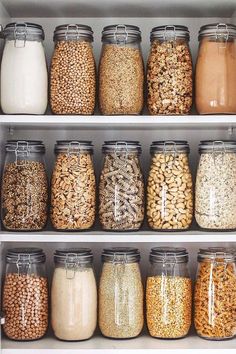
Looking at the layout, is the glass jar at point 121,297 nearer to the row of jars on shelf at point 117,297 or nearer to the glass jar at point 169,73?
the row of jars on shelf at point 117,297

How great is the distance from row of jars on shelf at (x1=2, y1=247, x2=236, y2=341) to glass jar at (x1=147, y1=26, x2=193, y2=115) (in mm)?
369

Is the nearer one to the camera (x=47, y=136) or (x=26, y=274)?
(x=26, y=274)

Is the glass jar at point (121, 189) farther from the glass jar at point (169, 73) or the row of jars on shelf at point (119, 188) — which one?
the glass jar at point (169, 73)

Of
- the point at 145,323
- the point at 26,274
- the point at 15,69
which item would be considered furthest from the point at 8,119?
the point at 145,323

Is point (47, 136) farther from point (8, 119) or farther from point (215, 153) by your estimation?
point (215, 153)

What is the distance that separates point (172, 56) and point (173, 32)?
6 cm

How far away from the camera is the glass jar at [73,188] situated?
69.7 inches

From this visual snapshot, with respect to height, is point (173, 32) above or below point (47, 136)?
above

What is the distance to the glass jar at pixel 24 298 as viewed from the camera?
5.76ft

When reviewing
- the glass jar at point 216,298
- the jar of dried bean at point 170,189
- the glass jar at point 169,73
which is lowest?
the glass jar at point 216,298

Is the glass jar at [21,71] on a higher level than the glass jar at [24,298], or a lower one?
higher

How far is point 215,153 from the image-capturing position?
70.6 inches

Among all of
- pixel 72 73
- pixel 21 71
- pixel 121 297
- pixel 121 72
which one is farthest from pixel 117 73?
pixel 121 297

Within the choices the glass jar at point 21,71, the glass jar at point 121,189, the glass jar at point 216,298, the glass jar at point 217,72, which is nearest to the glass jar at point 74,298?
the glass jar at point 121,189
